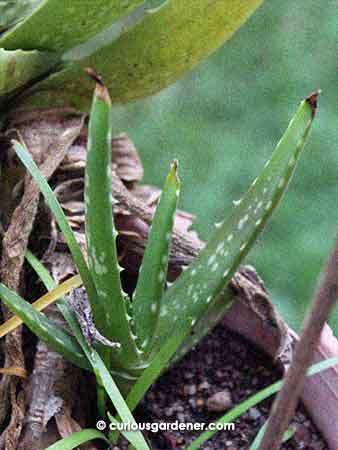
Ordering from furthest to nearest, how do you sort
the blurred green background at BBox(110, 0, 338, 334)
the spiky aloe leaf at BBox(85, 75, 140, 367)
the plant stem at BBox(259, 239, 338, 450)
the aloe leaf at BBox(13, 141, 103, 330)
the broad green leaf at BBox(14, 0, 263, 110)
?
the blurred green background at BBox(110, 0, 338, 334), the broad green leaf at BBox(14, 0, 263, 110), the aloe leaf at BBox(13, 141, 103, 330), the spiky aloe leaf at BBox(85, 75, 140, 367), the plant stem at BBox(259, 239, 338, 450)

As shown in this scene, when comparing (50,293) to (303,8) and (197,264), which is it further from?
(303,8)

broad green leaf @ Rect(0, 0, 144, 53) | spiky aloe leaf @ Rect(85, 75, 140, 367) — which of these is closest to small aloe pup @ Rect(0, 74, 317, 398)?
spiky aloe leaf @ Rect(85, 75, 140, 367)

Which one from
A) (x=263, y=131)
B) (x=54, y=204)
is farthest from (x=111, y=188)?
(x=263, y=131)

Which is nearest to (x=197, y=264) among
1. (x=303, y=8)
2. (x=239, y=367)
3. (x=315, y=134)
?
(x=239, y=367)

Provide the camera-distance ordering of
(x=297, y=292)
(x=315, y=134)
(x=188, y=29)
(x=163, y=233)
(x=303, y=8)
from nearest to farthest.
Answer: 1. (x=163, y=233)
2. (x=188, y=29)
3. (x=297, y=292)
4. (x=315, y=134)
5. (x=303, y=8)

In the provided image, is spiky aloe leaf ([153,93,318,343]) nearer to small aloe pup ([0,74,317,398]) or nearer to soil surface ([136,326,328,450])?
small aloe pup ([0,74,317,398])

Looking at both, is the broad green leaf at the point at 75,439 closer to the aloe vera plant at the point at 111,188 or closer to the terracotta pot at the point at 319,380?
the aloe vera plant at the point at 111,188
